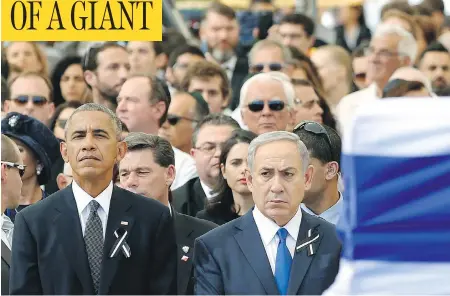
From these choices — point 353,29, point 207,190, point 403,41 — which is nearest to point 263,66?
point 403,41

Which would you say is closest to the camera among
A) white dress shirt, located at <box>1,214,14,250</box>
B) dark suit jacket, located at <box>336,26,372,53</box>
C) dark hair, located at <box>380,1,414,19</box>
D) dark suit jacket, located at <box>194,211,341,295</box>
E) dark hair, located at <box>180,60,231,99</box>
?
dark suit jacket, located at <box>194,211,341,295</box>

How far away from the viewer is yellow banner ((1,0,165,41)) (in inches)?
350

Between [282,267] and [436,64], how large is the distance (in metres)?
8.10

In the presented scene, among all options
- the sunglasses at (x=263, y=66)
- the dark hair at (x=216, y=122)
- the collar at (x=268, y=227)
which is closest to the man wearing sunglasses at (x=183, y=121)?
the dark hair at (x=216, y=122)

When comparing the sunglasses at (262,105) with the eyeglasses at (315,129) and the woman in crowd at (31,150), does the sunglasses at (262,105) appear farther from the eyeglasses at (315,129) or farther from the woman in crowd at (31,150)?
the eyeglasses at (315,129)

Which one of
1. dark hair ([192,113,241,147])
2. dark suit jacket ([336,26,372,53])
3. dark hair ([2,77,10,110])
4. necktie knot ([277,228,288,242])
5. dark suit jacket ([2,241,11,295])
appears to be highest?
dark suit jacket ([336,26,372,53])

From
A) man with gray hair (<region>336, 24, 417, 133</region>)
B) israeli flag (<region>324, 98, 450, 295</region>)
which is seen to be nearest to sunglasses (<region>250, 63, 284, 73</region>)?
man with gray hair (<region>336, 24, 417, 133</region>)

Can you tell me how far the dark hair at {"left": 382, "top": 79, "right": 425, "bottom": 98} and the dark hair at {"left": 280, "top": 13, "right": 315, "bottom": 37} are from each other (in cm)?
418

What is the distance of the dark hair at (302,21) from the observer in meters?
17.1

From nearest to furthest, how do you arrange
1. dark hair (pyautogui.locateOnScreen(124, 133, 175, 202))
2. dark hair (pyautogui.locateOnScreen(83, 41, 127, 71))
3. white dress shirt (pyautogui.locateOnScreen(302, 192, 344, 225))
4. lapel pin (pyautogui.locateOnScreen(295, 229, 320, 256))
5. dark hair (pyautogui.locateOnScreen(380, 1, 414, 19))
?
lapel pin (pyautogui.locateOnScreen(295, 229, 320, 256)) → white dress shirt (pyautogui.locateOnScreen(302, 192, 344, 225)) → dark hair (pyautogui.locateOnScreen(124, 133, 175, 202)) → dark hair (pyautogui.locateOnScreen(83, 41, 127, 71)) → dark hair (pyautogui.locateOnScreen(380, 1, 414, 19))

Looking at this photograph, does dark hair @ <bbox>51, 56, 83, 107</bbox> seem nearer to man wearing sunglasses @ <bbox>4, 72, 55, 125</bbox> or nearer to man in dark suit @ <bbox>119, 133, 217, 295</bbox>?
man wearing sunglasses @ <bbox>4, 72, 55, 125</bbox>

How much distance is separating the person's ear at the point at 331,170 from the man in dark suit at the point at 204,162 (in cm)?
123

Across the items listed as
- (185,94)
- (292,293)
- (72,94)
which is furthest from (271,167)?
(72,94)

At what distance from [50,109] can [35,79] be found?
11.4 inches
